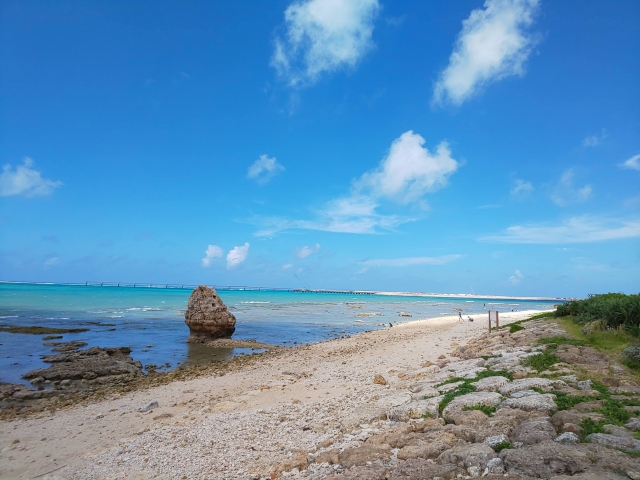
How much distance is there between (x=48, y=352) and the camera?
2244 cm

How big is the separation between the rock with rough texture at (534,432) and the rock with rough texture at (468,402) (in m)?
1.29

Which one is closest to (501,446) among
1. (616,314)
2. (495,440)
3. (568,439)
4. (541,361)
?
(495,440)

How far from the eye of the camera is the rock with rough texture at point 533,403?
21.0 ft

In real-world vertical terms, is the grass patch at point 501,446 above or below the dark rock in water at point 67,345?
above

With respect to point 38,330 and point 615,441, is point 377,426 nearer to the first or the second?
point 615,441

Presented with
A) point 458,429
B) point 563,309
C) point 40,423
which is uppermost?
point 563,309

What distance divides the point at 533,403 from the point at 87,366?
19.2 metres

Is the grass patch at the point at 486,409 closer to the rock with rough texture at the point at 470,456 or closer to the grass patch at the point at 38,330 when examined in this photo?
the rock with rough texture at the point at 470,456

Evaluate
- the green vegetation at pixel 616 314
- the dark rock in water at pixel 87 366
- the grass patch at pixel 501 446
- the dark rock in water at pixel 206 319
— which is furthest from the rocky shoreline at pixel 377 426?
the dark rock in water at pixel 206 319

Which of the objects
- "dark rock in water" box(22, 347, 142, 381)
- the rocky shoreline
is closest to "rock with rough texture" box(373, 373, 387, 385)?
the rocky shoreline

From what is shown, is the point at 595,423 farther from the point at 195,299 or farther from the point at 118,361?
the point at 195,299

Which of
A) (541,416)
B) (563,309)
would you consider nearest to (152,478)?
(541,416)

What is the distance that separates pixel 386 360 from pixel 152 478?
37.2 feet

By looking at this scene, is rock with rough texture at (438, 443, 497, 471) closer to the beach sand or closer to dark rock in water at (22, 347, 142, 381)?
the beach sand
